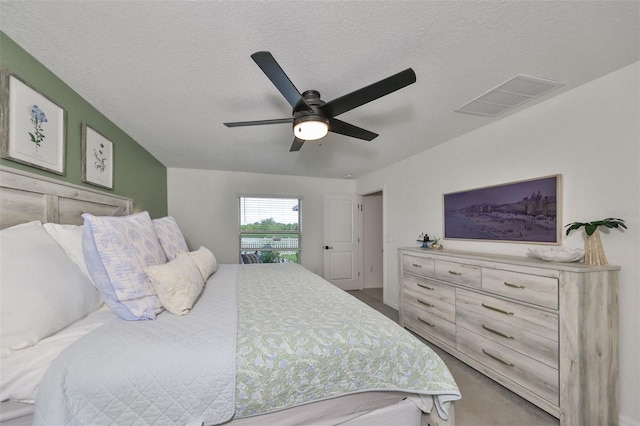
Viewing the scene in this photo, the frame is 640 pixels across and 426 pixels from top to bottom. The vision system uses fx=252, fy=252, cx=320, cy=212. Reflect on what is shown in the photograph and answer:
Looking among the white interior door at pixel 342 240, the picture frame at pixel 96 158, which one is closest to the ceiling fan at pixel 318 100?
the picture frame at pixel 96 158

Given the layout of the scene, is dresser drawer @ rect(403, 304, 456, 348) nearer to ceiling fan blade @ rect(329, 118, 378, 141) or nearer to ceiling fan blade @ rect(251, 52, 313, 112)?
ceiling fan blade @ rect(329, 118, 378, 141)

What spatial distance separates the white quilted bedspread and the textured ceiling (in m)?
1.50

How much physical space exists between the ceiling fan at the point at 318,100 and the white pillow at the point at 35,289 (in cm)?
131

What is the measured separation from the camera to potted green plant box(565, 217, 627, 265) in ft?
5.48

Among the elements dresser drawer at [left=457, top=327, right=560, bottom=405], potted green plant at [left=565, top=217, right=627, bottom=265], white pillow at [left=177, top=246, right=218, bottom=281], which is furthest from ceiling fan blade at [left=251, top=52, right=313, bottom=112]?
dresser drawer at [left=457, top=327, right=560, bottom=405]

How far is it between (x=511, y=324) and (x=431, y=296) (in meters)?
0.84

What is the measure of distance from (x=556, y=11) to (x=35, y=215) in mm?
3011

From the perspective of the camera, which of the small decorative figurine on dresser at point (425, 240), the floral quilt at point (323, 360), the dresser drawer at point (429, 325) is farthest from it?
the small decorative figurine on dresser at point (425, 240)

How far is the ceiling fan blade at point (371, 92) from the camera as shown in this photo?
133 cm

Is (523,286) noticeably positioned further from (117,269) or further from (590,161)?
(117,269)

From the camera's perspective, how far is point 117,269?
131cm

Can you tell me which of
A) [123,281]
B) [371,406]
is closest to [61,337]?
[123,281]

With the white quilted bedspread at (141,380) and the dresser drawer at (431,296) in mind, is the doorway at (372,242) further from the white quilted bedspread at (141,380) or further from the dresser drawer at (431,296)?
the white quilted bedspread at (141,380)

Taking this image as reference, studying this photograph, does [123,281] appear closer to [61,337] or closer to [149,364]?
[61,337]
